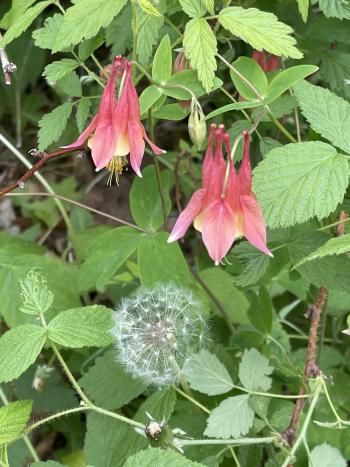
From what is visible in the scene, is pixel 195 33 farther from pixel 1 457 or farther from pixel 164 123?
pixel 164 123

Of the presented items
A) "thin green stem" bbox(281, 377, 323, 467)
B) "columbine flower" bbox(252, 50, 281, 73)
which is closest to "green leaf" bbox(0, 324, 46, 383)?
"thin green stem" bbox(281, 377, 323, 467)

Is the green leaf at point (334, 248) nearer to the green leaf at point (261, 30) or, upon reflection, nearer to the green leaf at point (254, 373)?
the green leaf at point (261, 30)

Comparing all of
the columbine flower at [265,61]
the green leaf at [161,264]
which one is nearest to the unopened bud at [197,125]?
the green leaf at [161,264]

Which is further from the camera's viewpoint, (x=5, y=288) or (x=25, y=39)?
(x=25, y=39)

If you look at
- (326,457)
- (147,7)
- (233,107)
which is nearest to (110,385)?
(326,457)

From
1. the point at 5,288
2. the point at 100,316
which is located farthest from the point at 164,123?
the point at 100,316

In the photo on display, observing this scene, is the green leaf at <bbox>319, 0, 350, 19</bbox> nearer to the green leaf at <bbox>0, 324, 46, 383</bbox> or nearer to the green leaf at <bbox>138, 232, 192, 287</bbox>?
the green leaf at <bbox>138, 232, 192, 287</bbox>

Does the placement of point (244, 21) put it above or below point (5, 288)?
above
